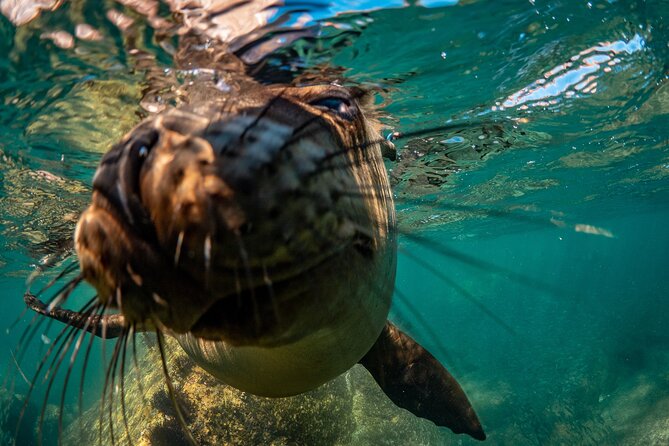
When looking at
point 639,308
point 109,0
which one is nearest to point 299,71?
point 109,0

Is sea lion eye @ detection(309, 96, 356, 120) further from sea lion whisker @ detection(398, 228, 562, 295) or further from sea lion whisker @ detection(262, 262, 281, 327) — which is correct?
sea lion whisker @ detection(262, 262, 281, 327)

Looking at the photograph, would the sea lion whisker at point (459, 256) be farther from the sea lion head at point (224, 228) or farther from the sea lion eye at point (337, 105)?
the sea lion eye at point (337, 105)

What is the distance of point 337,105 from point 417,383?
9.06 feet

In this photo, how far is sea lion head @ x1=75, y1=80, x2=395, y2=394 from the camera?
116 centimetres

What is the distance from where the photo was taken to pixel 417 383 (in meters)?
3.95

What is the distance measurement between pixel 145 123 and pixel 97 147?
7.39 meters

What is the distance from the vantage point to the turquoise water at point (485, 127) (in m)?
5.07

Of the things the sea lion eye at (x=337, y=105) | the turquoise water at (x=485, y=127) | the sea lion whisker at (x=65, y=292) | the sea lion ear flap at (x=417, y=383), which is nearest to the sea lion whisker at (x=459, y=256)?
the turquoise water at (x=485, y=127)

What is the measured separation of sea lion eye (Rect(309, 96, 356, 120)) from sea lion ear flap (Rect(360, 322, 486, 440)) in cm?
223

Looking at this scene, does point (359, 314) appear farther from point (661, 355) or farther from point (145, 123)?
point (661, 355)

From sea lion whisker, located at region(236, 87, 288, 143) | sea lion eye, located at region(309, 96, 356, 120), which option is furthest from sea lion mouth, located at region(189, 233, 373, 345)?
sea lion eye, located at region(309, 96, 356, 120)

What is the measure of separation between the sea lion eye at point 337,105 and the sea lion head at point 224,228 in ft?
2.25

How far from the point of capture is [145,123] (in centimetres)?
145

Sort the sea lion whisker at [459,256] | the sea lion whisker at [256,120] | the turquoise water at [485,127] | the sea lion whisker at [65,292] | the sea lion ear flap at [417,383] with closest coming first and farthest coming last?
the sea lion whisker at [256,120]
the sea lion whisker at [65,292]
the sea lion whisker at [459,256]
the sea lion ear flap at [417,383]
the turquoise water at [485,127]
